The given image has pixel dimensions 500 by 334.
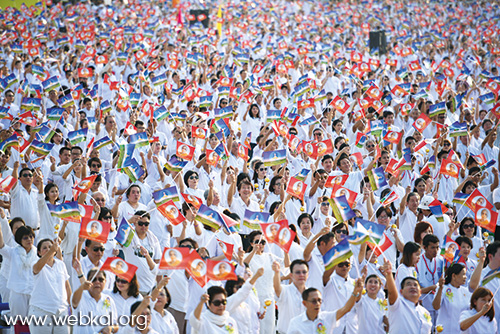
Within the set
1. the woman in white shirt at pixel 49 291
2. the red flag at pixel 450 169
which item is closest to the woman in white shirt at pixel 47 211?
the woman in white shirt at pixel 49 291

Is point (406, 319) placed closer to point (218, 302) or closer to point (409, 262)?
point (409, 262)

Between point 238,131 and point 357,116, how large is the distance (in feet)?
7.48

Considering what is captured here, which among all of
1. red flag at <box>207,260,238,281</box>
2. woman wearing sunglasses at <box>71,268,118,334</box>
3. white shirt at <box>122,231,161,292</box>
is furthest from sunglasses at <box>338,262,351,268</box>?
woman wearing sunglasses at <box>71,268,118,334</box>

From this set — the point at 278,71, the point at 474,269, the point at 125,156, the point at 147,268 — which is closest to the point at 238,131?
the point at 125,156

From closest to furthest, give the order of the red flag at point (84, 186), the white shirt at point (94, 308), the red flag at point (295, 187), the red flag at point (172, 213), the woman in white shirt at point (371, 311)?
the white shirt at point (94, 308)
the woman in white shirt at point (371, 311)
the red flag at point (172, 213)
the red flag at point (84, 186)
the red flag at point (295, 187)

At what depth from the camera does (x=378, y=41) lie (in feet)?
64.4

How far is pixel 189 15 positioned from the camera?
21.7 m

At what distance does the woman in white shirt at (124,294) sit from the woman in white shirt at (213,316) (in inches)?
27.0

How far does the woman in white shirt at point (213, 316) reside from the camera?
17.4ft

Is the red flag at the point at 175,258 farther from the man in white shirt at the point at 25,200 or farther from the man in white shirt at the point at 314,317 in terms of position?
the man in white shirt at the point at 25,200

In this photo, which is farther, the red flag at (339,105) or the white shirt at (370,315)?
the red flag at (339,105)

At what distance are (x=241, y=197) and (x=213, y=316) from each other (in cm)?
311

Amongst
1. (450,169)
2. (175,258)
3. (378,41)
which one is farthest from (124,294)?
(378,41)

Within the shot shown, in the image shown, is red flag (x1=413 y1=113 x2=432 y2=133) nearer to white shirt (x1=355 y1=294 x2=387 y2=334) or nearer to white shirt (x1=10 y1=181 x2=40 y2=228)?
white shirt (x1=355 y1=294 x2=387 y2=334)
